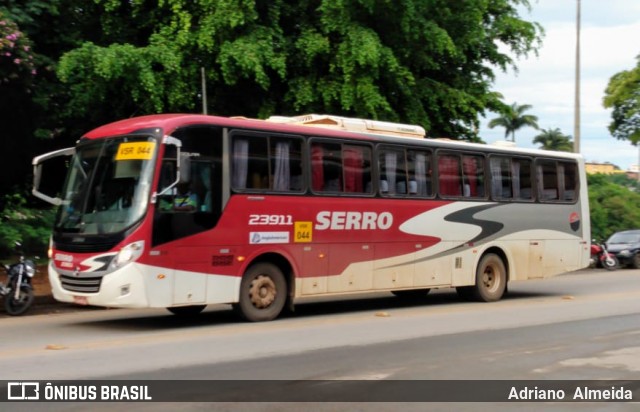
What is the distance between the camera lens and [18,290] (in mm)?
13500

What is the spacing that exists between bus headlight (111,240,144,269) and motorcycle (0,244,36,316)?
3.38 m

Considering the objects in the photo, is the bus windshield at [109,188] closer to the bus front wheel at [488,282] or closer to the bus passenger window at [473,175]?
the bus passenger window at [473,175]

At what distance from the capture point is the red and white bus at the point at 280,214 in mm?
11250

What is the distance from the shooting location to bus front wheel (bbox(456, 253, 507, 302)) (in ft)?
53.9

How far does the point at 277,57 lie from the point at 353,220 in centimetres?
514

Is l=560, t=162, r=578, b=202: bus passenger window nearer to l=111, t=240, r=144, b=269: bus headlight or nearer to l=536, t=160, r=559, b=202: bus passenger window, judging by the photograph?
l=536, t=160, r=559, b=202: bus passenger window

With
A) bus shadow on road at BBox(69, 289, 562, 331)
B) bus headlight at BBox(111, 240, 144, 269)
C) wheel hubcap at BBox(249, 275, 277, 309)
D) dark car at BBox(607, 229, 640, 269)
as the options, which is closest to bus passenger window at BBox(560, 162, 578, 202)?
bus shadow on road at BBox(69, 289, 562, 331)

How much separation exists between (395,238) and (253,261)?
127 inches

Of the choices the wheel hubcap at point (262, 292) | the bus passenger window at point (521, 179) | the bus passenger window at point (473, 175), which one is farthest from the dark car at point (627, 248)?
the wheel hubcap at point (262, 292)

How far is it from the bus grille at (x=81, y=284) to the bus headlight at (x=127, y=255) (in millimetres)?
359

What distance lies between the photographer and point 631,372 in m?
8.62

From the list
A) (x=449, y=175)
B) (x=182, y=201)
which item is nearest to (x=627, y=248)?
(x=449, y=175)

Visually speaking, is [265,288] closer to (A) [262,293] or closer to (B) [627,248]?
(A) [262,293]

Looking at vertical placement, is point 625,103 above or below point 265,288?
above
